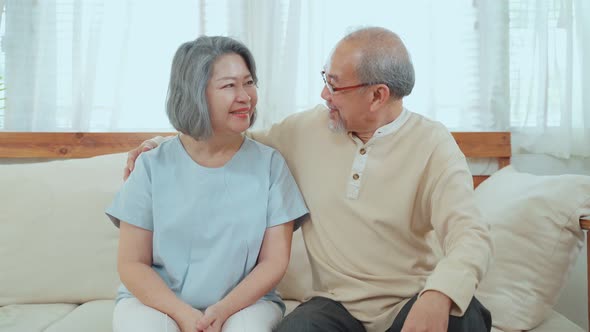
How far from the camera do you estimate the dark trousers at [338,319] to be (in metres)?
1.40

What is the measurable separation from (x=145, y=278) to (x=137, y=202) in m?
0.21

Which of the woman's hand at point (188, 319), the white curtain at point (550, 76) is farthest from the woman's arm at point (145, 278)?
the white curtain at point (550, 76)

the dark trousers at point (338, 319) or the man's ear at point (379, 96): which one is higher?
the man's ear at point (379, 96)

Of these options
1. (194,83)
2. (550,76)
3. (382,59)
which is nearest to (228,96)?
(194,83)

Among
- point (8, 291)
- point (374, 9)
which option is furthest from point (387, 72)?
point (8, 291)

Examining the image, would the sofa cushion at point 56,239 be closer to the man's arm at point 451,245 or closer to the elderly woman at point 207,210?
the elderly woman at point 207,210

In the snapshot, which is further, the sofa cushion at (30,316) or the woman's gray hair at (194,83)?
the sofa cushion at (30,316)

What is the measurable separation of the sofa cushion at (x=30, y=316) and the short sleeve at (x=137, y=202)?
17.4 inches

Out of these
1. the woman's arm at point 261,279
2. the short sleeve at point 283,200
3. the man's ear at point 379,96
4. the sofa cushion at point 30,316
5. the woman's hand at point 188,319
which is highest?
the man's ear at point 379,96

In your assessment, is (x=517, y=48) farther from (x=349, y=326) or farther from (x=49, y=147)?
(x=49, y=147)

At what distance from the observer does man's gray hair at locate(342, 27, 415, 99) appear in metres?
1.65

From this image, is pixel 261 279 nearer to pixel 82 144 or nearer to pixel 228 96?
pixel 228 96

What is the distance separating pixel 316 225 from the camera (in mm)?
1728

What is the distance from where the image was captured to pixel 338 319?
1.57m
